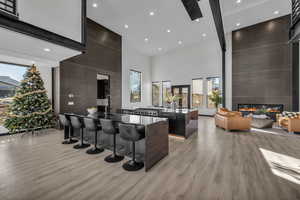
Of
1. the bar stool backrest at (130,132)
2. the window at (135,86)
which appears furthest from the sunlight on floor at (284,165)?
the window at (135,86)

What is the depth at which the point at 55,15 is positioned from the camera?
338 centimetres

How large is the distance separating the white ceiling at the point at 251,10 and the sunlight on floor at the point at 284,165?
6087mm

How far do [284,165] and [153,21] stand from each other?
6.80 m

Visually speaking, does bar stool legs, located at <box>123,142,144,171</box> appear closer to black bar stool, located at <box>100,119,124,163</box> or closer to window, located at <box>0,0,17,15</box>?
black bar stool, located at <box>100,119,124,163</box>

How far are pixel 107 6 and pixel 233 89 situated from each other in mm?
8033

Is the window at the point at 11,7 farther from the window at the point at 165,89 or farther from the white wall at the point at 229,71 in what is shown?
the white wall at the point at 229,71

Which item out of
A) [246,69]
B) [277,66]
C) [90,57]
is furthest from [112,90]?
[277,66]

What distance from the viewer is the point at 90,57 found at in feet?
20.6

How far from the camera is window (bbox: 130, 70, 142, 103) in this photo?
30.9 feet

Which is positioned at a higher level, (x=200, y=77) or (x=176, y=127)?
(x=200, y=77)

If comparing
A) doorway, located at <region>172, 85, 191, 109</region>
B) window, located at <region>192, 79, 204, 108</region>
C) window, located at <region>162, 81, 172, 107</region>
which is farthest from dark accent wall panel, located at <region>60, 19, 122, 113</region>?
window, located at <region>192, 79, 204, 108</region>

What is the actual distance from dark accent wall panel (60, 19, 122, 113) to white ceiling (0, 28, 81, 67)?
2.70 ft

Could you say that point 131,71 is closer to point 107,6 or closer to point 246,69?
point 107,6

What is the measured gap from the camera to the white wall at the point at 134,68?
8492 mm
